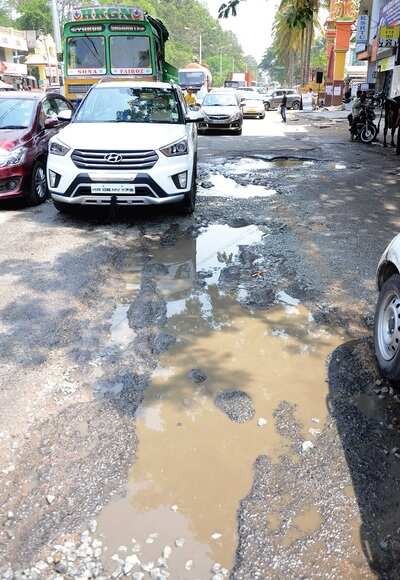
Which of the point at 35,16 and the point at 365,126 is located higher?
the point at 35,16

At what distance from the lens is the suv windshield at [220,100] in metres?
20.3

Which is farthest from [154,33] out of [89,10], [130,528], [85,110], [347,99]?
[347,99]

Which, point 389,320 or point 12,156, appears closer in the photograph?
point 389,320

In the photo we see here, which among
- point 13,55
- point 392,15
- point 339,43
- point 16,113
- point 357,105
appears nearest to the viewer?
point 16,113

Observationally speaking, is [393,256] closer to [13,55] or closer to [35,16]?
[13,55]

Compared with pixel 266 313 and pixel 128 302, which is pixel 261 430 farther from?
pixel 128 302

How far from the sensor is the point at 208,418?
10.9 feet

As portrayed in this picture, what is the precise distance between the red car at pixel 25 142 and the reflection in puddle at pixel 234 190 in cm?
275

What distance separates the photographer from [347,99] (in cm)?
3372

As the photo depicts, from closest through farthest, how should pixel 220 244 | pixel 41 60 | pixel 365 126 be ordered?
pixel 220 244 → pixel 365 126 → pixel 41 60

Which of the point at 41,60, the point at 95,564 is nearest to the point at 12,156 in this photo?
the point at 95,564

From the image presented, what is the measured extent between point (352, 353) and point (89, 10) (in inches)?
496

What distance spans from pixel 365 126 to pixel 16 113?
37.2ft

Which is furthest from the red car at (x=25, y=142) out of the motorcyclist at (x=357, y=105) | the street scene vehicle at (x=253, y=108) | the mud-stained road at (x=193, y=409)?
the street scene vehicle at (x=253, y=108)
